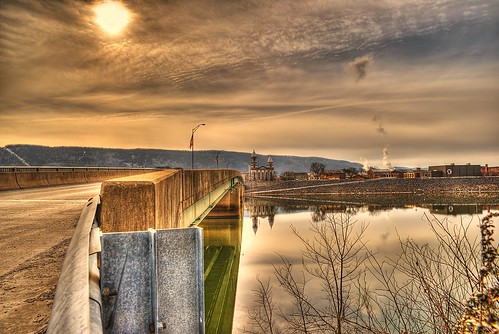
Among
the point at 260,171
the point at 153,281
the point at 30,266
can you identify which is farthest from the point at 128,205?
the point at 260,171

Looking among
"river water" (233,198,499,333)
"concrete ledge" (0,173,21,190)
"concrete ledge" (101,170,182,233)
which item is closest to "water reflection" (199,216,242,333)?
"river water" (233,198,499,333)

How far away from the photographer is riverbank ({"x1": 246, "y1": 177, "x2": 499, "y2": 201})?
310ft

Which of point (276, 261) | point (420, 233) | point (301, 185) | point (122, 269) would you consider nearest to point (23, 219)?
point (122, 269)

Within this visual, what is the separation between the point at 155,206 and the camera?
17.1 ft

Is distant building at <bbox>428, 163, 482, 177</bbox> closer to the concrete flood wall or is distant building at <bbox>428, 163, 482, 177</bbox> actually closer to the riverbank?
the riverbank

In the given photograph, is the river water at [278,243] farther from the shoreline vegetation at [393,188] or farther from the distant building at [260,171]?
the distant building at [260,171]

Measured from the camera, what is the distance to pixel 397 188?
10112 cm

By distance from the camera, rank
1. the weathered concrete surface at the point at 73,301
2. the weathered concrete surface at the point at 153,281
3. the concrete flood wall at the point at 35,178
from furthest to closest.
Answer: the concrete flood wall at the point at 35,178 → the weathered concrete surface at the point at 153,281 → the weathered concrete surface at the point at 73,301

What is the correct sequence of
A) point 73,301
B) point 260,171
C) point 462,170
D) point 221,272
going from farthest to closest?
point 260,171, point 462,170, point 221,272, point 73,301

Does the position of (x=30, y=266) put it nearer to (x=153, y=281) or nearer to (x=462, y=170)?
(x=153, y=281)

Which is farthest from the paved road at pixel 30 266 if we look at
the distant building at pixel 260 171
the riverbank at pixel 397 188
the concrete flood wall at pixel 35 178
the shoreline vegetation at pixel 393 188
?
the distant building at pixel 260 171

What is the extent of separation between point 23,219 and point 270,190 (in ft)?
347

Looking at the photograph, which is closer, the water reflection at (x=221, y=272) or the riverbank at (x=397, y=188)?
the water reflection at (x=221, y=272)

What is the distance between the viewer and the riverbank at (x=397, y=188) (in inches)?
3718
